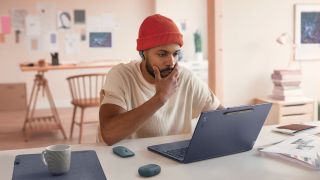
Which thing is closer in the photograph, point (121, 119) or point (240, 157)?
point (240, 157)

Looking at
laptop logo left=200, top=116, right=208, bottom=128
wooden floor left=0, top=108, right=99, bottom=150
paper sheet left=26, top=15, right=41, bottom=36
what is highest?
paper sheet left=26, top=15, right=41, bottom=36

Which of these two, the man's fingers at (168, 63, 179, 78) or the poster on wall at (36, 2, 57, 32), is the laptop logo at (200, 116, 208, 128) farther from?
the poster on wall at (36, 2, 57, 32)

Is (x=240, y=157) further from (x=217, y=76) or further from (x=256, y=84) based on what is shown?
(x=256, y=84)

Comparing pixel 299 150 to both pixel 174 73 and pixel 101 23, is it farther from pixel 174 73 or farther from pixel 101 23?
pixel 101 23

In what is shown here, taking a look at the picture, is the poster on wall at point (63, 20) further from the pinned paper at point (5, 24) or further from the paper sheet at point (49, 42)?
the pinned paper at point (5, 24)

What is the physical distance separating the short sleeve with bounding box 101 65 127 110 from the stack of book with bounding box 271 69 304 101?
236 cm

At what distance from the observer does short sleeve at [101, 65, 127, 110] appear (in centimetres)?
179

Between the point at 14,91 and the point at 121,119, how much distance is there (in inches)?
201

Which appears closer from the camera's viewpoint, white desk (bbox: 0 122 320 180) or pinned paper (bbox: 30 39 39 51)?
white desk (bbox: 0 122 320 180)

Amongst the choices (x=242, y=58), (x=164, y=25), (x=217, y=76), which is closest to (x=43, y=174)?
(x=164, y=25)

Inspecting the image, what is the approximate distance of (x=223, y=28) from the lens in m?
3.82

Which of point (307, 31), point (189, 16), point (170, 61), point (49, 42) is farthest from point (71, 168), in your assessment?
point (189, 16)

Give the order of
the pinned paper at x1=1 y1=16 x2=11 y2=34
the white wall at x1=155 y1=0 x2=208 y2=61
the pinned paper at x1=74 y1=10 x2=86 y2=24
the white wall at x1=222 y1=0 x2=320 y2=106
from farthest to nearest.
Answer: the white wall at x1=155 y1=0 x2=208 y2=61 < the pinned paper at x1=74 y1=10 x2=86 y2=24 < the pinned paper at x1=1 y1=16 x2=11 y2=34 < the white wall at x1=222 y1=0 x2=320 y2=106

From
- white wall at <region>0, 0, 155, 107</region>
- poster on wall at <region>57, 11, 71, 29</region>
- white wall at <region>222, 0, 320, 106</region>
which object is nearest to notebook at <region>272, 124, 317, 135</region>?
white wall at <region>222, 0, 320, 106</region>
